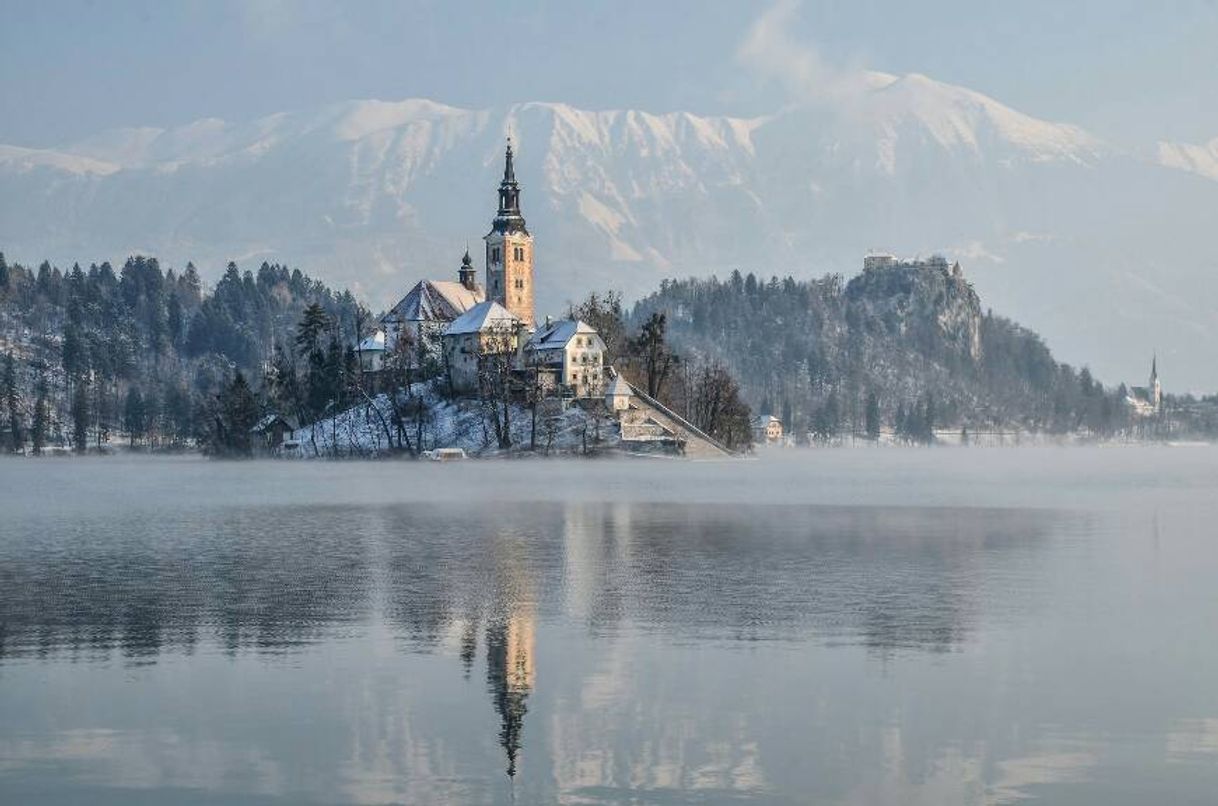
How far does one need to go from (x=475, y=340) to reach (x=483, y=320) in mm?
2391

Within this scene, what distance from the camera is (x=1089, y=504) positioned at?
94.1m

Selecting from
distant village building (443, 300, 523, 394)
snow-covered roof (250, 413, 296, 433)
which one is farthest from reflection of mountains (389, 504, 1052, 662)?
snow-covered roof (250, 413, 296, 433)

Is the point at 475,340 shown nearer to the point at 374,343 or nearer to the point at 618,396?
the point at 374,343

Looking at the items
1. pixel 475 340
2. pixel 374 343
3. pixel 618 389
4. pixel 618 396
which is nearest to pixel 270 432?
pixel 374 343

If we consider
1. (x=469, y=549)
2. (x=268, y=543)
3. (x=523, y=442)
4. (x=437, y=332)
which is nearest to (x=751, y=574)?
(x=469, y=549)

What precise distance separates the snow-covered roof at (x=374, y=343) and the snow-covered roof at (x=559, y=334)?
21.8 metres

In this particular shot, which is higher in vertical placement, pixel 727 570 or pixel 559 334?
pixel 559 334

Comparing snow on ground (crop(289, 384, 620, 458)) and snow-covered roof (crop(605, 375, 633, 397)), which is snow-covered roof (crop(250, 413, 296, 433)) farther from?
snow-covered roof (crop(605, 375, 633, 397))

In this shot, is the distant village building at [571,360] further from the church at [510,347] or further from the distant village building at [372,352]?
the distant village building at [372,352]

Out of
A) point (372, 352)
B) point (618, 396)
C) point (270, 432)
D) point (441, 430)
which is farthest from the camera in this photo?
point (372, 352)

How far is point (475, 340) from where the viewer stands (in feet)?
595

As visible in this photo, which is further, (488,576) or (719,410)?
(719,410)

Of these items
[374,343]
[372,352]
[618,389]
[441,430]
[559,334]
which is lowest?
[441,430]

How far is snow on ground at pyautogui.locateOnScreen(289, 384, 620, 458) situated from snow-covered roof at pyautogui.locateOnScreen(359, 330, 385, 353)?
1013cm
